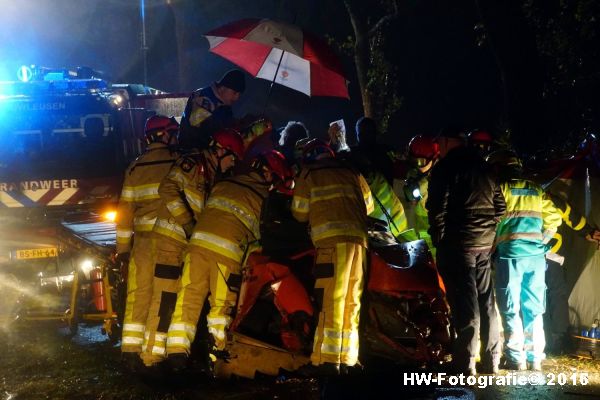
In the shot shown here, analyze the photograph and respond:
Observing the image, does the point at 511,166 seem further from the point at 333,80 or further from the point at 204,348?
the point at 204,348

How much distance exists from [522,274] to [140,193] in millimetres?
3411

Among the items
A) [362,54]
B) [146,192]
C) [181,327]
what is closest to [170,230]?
[146,192]

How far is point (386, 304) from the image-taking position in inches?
187

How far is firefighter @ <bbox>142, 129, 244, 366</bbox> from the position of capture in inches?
200

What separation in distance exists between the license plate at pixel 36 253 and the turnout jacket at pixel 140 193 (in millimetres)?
1732

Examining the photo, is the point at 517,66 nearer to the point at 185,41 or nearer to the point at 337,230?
the point at 337,230

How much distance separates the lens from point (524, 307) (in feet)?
17.4

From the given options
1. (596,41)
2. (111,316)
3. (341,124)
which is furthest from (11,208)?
(596,41)

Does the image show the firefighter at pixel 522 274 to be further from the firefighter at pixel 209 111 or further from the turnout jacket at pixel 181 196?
the firefighter at pixel 209 111

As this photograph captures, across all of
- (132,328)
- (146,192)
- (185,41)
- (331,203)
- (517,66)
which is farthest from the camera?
(185,41)

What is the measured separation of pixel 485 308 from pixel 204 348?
7.95ft

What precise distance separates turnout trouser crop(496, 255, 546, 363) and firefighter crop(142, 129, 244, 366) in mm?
2572

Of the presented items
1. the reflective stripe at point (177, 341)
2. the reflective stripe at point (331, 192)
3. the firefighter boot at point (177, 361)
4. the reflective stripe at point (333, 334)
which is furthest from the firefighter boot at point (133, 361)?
the reflective stripe at point (331, 192)

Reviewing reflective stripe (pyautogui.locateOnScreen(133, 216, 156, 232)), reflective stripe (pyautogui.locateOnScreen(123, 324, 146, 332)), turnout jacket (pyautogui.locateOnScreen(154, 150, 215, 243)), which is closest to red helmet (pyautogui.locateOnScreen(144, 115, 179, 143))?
turnout jacket (pyautogui.locateOnScreen(154, 150, 215, 243))
